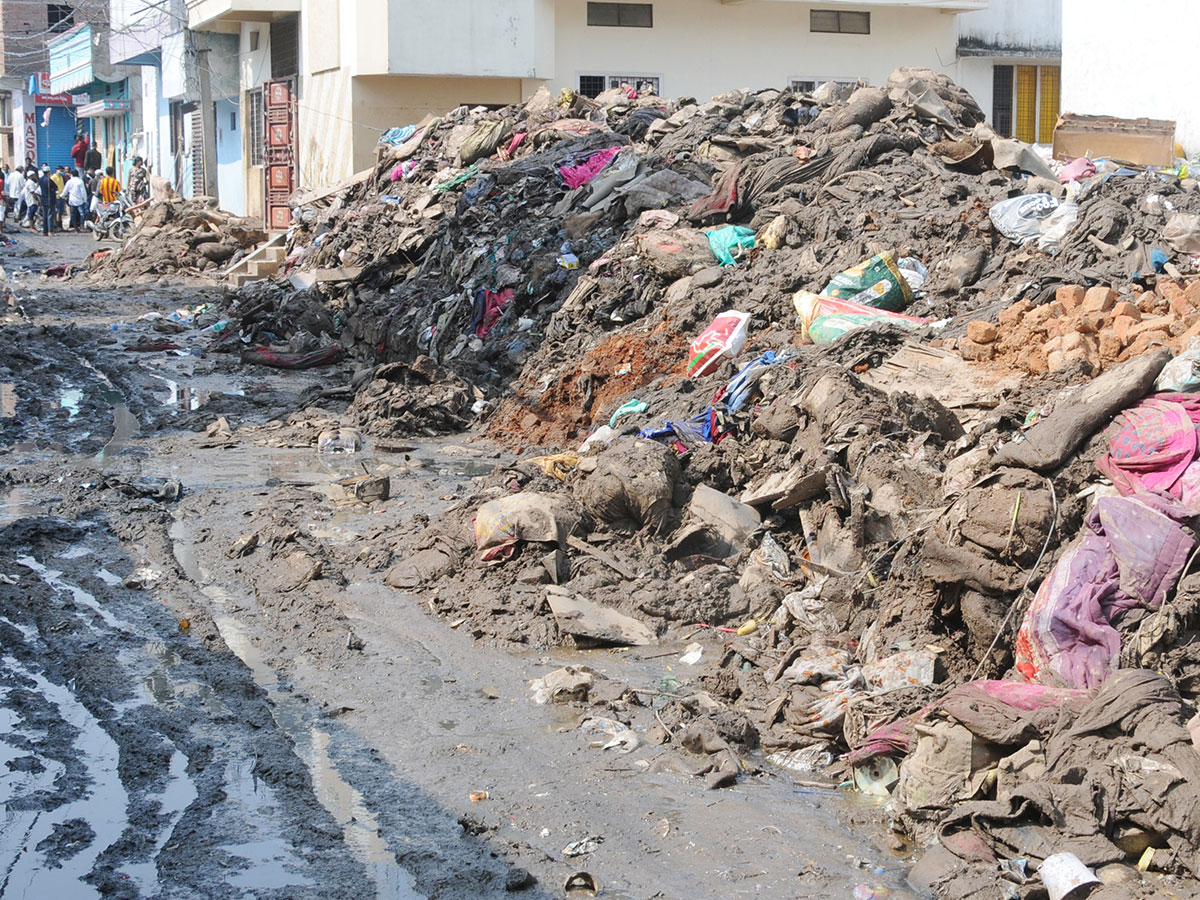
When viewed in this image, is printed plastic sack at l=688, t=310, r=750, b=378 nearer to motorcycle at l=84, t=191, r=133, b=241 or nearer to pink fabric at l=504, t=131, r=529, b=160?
pink fabric at l=504, t=131, r=529, b=160

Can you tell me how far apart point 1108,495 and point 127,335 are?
13801 mm

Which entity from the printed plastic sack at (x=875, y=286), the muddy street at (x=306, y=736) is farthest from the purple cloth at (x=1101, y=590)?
the printed plastic sack at (x=875, y=286)

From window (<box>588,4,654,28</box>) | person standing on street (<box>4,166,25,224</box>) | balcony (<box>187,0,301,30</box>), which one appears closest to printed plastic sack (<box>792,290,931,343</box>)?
window (<box>588,4,654,28</box>)

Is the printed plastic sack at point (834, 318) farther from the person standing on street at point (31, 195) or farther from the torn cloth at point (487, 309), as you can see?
the person standing on street at point (31, 195)

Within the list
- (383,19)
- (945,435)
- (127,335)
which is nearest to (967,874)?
(945,435)

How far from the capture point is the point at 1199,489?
5387mm

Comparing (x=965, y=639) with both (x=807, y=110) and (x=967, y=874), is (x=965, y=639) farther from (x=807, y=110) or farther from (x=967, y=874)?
(x=807, y=110)

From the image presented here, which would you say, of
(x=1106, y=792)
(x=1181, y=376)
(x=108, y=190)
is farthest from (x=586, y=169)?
(x=108, y=190)

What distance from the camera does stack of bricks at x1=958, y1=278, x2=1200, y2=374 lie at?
761 cm

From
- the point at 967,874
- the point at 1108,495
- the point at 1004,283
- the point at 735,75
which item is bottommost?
the point at 967,874

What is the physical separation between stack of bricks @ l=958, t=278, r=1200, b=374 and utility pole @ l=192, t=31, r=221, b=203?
22795mm

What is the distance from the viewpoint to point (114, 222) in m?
27.0

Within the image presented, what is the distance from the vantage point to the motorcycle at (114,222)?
87.7ft

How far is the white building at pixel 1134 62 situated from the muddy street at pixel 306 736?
11349 mm
